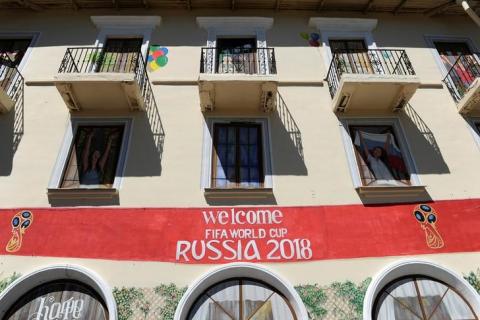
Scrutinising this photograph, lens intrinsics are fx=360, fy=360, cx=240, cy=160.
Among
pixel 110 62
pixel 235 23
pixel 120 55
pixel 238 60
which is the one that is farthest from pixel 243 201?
pixel 235 23

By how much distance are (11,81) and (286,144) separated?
281 inches

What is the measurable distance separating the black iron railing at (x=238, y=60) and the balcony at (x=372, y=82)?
67.8 inches

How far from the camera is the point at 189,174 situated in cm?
784

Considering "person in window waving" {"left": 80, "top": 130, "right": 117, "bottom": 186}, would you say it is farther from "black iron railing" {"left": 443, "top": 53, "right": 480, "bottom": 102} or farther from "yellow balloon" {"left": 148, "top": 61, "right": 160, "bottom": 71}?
"black iron railing" {"left": 443, "top": 53, "right": 480, "bottom": 102}

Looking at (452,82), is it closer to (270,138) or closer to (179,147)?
(270,138)

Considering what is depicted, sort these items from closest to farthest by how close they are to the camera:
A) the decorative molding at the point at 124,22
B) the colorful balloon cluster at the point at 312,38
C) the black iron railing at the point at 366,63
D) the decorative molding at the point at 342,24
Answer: the black iron railing at the point at 366,63, the colorful balloon cluster at the point at 312,38, the decorative molding at the point at 124,22, the decorative molding at the point at 342,24

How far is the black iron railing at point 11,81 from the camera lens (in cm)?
901

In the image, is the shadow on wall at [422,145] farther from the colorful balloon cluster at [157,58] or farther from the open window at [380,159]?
the colorful balloon cluster at [157,58]

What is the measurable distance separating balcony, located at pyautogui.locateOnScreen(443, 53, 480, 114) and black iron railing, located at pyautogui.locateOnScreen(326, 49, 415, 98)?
55.9 inches

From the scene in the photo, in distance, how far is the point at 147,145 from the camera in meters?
8.24

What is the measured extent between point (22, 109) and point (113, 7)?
165 inches

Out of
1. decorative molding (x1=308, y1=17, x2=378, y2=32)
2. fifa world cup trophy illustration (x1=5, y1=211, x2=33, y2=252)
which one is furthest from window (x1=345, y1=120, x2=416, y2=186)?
fifa world cup trophy illustration (x1=5, y1=211, x2=33, y2=252)

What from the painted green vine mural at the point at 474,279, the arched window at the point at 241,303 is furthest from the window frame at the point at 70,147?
the painted green vine mural at the point at 474,279

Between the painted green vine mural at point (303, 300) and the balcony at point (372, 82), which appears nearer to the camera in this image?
the painted green vine mural at point (303, 300)
